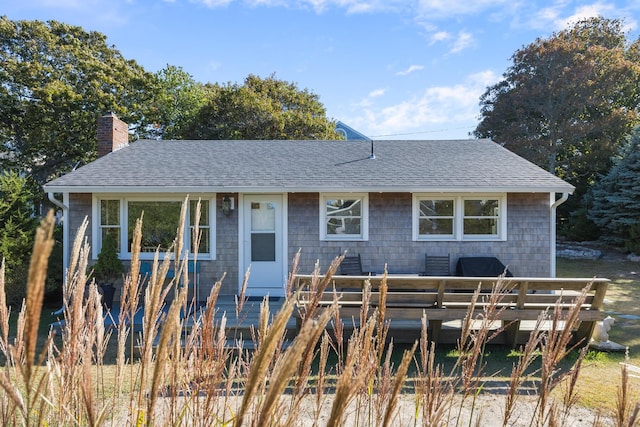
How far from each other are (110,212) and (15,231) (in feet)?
6.76

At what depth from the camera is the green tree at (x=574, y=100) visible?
22359 mm

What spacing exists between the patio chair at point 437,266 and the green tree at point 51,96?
15.4 metres

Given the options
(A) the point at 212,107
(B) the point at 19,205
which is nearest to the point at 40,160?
(A) the point at 212,107

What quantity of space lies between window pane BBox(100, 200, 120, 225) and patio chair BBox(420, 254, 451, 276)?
720 cm

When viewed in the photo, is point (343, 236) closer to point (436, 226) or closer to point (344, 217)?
point (344, 217)

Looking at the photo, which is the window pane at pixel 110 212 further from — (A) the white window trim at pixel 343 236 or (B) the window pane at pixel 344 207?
(B) the window pane at pixel 344 207

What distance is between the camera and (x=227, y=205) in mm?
9445

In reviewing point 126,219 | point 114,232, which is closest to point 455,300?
point 126,219

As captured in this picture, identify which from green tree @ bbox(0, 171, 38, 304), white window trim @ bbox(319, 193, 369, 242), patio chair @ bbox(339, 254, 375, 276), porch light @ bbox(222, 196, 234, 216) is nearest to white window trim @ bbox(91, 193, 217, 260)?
porch light @ bbox(222, 196, 234, 216)

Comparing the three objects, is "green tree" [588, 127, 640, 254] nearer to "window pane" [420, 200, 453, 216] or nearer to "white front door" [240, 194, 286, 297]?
"window pane" [420, 200, 453, 216]

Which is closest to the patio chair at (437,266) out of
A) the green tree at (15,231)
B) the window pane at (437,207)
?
the window pane at (437,207)

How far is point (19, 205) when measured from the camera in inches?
383

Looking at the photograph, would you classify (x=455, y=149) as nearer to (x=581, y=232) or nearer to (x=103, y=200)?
(x=103, y=200)

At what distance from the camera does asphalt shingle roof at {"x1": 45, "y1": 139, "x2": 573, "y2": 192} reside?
914 centimetres
